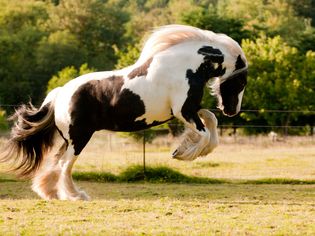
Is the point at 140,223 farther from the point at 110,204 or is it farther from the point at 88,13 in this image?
the point at 88,13

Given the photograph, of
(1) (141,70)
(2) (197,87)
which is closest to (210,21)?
(1) (141,70)

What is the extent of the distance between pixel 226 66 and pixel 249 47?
32601mm

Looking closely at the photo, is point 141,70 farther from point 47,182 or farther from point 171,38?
point 47,182

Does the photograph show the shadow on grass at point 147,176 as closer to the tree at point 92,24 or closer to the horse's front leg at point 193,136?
the horse's front leg at point 193,136

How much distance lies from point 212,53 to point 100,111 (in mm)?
1708

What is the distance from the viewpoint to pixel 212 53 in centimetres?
1060

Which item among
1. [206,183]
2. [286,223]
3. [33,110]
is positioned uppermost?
[33,110]

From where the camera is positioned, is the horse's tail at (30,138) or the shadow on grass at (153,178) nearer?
the horse's tail at (30,138)

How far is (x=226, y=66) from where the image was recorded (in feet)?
35.3

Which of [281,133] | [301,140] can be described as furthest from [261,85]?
[301,140]

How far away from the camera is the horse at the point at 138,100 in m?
10.4

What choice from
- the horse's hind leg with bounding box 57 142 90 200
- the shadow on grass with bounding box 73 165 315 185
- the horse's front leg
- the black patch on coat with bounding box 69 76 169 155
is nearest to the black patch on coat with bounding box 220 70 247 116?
the horse's front leg

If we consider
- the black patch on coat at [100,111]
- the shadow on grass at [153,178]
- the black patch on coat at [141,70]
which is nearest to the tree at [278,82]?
the shadow on grass at [153,178]

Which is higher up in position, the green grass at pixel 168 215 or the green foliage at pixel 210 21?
the green foliage at pixel 210 21
